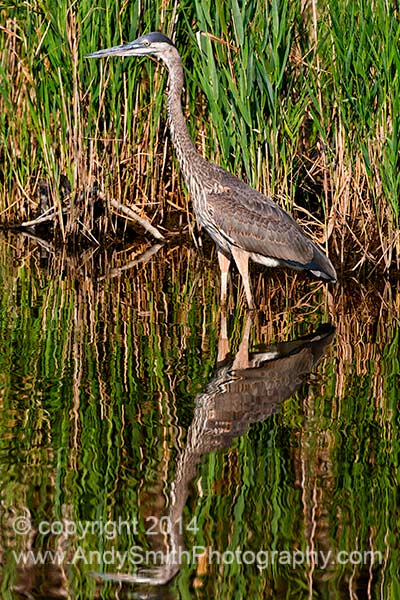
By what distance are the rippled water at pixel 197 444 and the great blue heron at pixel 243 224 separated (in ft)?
0.94

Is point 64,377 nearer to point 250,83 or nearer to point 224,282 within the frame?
point 224,282

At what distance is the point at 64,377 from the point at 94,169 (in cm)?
373

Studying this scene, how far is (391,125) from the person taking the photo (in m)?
7.91

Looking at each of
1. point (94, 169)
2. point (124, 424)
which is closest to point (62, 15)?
point (94, 169)

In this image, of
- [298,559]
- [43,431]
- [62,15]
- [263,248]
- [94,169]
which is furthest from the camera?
[94,169]

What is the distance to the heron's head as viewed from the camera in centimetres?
808

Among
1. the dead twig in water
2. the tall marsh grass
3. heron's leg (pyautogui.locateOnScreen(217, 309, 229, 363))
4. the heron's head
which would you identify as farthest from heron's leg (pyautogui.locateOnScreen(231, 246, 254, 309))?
the dead twig in water

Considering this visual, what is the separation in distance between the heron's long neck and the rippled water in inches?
34.7

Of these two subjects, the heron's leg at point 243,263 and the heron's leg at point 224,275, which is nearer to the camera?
the heron's leg at point 243,263

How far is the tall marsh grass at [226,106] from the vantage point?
7.91 metres

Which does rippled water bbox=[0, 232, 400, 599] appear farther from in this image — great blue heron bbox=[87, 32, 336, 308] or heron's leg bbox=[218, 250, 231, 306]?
great blue heron bbox=[87, 32, 336, 308]

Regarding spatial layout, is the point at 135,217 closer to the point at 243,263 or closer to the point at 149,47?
the point at 149,47

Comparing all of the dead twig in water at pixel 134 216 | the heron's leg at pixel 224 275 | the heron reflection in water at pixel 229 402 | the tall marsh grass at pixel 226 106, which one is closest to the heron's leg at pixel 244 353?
the heron reflection in water at pixel 229 402

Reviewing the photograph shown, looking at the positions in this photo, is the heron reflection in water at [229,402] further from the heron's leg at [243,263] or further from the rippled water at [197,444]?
the heron's leg at [243,263]
